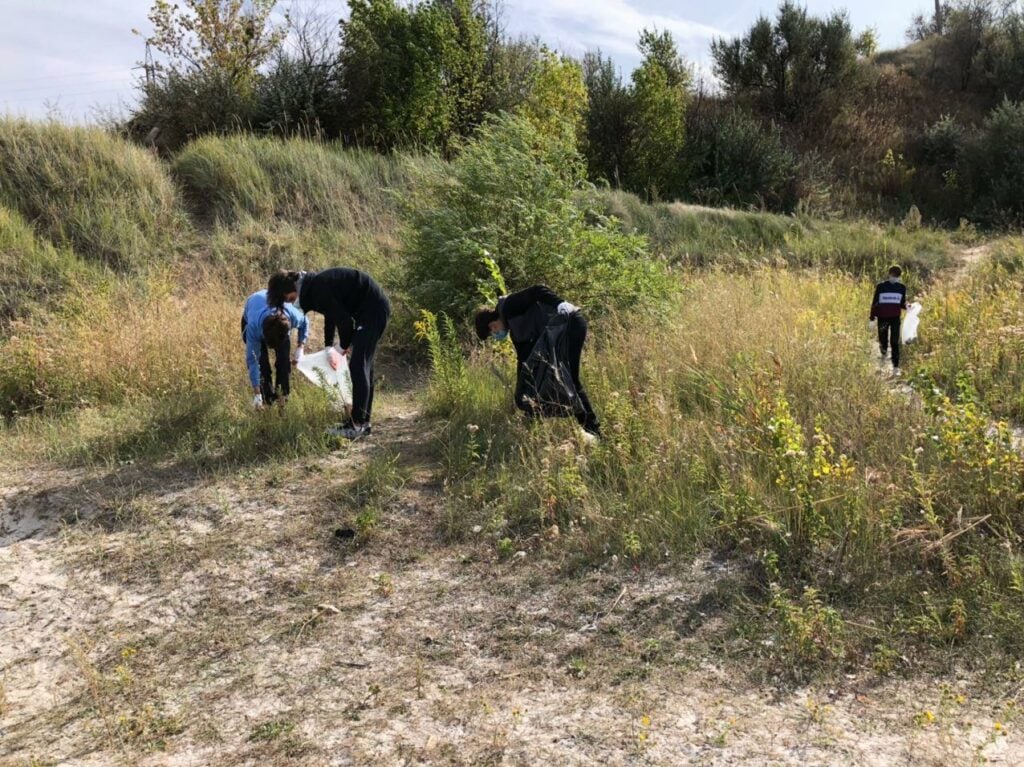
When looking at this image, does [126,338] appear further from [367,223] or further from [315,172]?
[315,172]

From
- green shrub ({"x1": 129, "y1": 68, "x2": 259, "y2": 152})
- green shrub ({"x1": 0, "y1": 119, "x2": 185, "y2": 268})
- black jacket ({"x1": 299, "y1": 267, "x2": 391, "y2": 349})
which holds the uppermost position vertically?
green shrub ({"x1": 129, "y1": 68, "x2": 259, "y2": 152})

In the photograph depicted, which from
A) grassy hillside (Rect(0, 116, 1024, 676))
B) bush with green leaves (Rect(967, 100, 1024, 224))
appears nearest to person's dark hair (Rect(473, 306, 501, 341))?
grassy hillside (Rect(0, 116, 1024, 676))

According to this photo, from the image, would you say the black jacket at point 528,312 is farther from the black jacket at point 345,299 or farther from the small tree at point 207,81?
the small tree at point 207,81

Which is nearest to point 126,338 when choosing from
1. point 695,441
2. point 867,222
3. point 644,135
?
point 695,441

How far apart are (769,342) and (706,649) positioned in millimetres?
3471

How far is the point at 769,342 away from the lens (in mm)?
6312

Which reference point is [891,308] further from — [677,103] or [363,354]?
[677,103]

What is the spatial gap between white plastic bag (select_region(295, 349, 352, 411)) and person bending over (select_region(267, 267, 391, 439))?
0.11m

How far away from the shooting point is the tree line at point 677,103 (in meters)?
15.3

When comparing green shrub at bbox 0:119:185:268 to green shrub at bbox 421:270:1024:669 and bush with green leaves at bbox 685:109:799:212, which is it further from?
bush with green leaves at bbox 685:109:799:212

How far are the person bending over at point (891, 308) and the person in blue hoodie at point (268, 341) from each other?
5.93 meters

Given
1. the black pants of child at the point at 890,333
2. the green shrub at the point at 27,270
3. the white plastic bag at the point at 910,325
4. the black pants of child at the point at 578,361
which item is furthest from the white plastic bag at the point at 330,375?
the white plastic bag at the point at 910,325

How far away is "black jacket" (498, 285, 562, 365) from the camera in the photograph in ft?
17.1

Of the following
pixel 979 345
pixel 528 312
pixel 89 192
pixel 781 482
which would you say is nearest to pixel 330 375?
pixel 528 312
